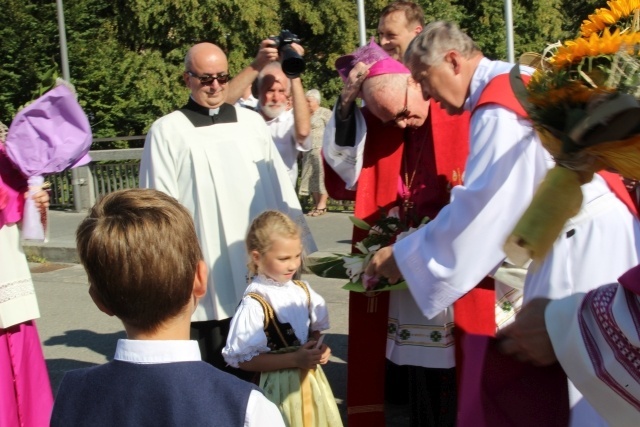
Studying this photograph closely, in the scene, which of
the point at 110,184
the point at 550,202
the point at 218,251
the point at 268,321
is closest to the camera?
the point at 550,202

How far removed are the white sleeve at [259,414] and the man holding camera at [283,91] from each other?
2980 mm

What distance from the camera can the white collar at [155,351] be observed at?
6.71 ft

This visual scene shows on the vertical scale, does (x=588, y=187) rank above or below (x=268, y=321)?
above

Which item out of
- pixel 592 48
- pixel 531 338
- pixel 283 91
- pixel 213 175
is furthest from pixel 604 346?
pixel 283 91

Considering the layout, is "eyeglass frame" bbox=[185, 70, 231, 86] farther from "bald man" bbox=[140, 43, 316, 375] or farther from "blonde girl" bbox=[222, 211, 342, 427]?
"blonde girl" bbox=[222, 211, 342, 427]

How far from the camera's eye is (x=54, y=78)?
452 centimetres

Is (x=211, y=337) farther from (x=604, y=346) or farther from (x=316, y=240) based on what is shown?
(x=316, y=240)

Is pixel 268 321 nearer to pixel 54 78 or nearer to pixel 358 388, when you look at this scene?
pixel 358 388

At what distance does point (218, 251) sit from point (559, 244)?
2.16m

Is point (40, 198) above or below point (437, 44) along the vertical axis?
below

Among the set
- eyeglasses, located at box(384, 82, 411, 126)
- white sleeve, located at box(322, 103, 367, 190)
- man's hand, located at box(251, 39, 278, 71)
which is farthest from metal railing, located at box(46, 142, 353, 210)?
eyeglasses, located at box(384, 82, 411, 126)

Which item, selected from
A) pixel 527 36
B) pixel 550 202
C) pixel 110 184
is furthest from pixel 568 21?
pixel 550 202

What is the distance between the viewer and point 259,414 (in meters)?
2.00

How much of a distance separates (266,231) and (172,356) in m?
2.15
